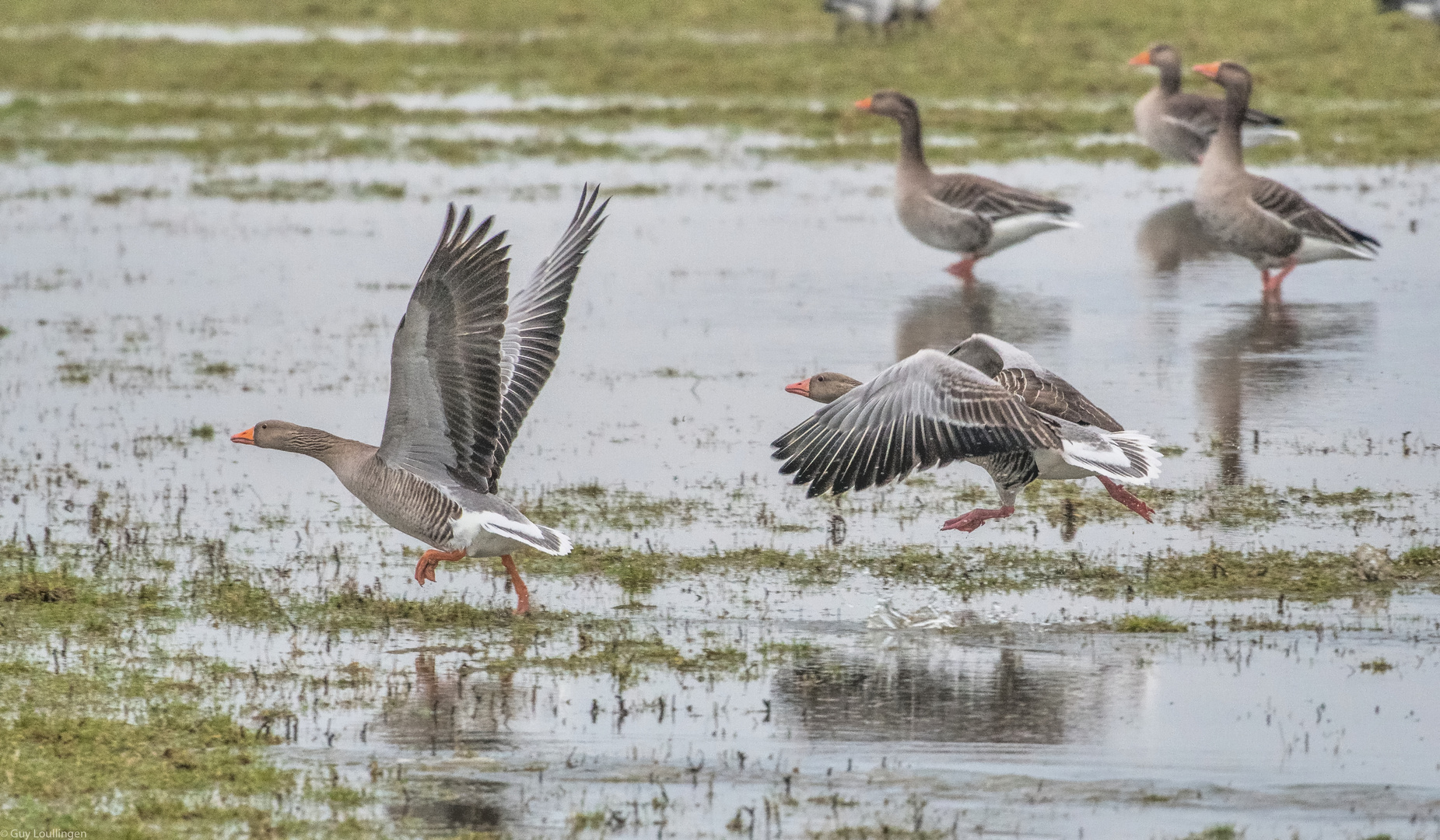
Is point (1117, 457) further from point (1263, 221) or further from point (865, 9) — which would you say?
point (865, 9)

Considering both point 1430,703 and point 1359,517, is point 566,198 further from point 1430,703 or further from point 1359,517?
point 1430,703

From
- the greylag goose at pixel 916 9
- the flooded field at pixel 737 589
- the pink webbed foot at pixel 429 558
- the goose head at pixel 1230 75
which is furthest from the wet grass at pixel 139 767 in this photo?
the greylag goose at pixel 916 9

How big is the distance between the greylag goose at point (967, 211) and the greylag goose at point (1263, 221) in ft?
4.28

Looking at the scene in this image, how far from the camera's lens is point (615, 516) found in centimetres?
996

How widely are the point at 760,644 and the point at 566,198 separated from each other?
14.7 metres

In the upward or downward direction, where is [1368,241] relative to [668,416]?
upward

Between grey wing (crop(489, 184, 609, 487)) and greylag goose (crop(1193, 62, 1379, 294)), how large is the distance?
8.05 metres

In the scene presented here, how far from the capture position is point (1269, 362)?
1355 cm

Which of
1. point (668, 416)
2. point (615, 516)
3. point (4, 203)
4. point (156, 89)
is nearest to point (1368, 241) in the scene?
point (668, 416)

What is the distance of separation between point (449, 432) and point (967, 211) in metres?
9.58

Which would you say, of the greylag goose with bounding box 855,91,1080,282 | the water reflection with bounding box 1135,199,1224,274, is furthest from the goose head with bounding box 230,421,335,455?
the water reflection with bounding box 1135,199,1224,274

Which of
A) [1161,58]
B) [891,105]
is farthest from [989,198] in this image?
[1161,58]

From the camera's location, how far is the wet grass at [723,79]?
2727cm

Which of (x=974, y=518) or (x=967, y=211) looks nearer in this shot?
(x=974, y=518)
